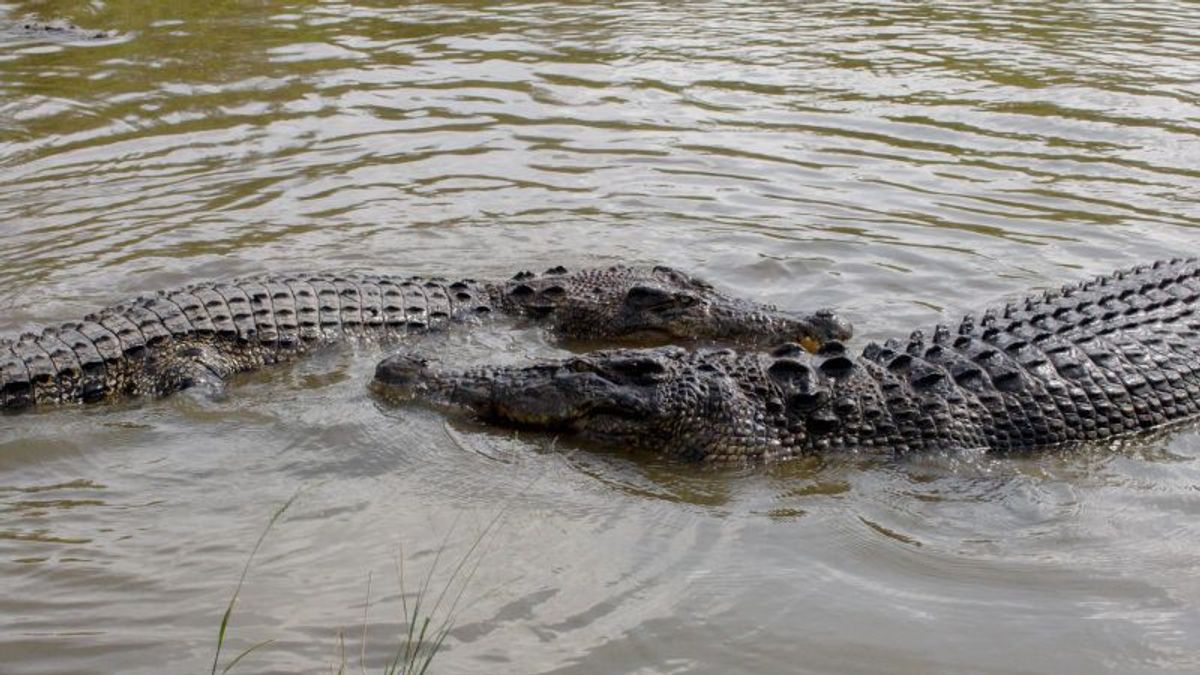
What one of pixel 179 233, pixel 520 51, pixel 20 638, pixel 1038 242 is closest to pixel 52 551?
pixel 20 638

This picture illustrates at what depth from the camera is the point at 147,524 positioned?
5270 millimetres

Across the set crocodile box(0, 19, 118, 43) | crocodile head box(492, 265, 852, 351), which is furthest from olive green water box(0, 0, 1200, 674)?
crocodile head box(492, 265, 852, 351)

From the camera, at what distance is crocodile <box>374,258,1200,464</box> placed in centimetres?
616

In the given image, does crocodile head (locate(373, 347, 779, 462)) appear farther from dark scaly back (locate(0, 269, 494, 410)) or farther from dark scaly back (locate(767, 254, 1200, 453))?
dark scaly back (locate(0, 269, 494, 410))

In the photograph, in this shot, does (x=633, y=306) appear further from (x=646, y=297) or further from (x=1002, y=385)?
(x=1002, y=385)

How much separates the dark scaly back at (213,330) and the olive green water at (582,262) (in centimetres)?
22

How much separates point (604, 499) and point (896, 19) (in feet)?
38.5

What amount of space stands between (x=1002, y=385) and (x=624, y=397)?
1716 mm

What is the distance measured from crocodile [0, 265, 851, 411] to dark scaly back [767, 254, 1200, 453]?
4.29ft

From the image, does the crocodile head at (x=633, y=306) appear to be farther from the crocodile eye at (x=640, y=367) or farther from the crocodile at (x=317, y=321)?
the crocodile eye at (x=640, y=367)

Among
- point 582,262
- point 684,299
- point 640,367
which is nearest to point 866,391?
point 640,367

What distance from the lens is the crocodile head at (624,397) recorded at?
243 inches

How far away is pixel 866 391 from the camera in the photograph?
247 inches

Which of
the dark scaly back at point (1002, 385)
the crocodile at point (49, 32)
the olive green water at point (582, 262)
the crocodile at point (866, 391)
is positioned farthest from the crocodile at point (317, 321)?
the crocodile at point (49, 32)
